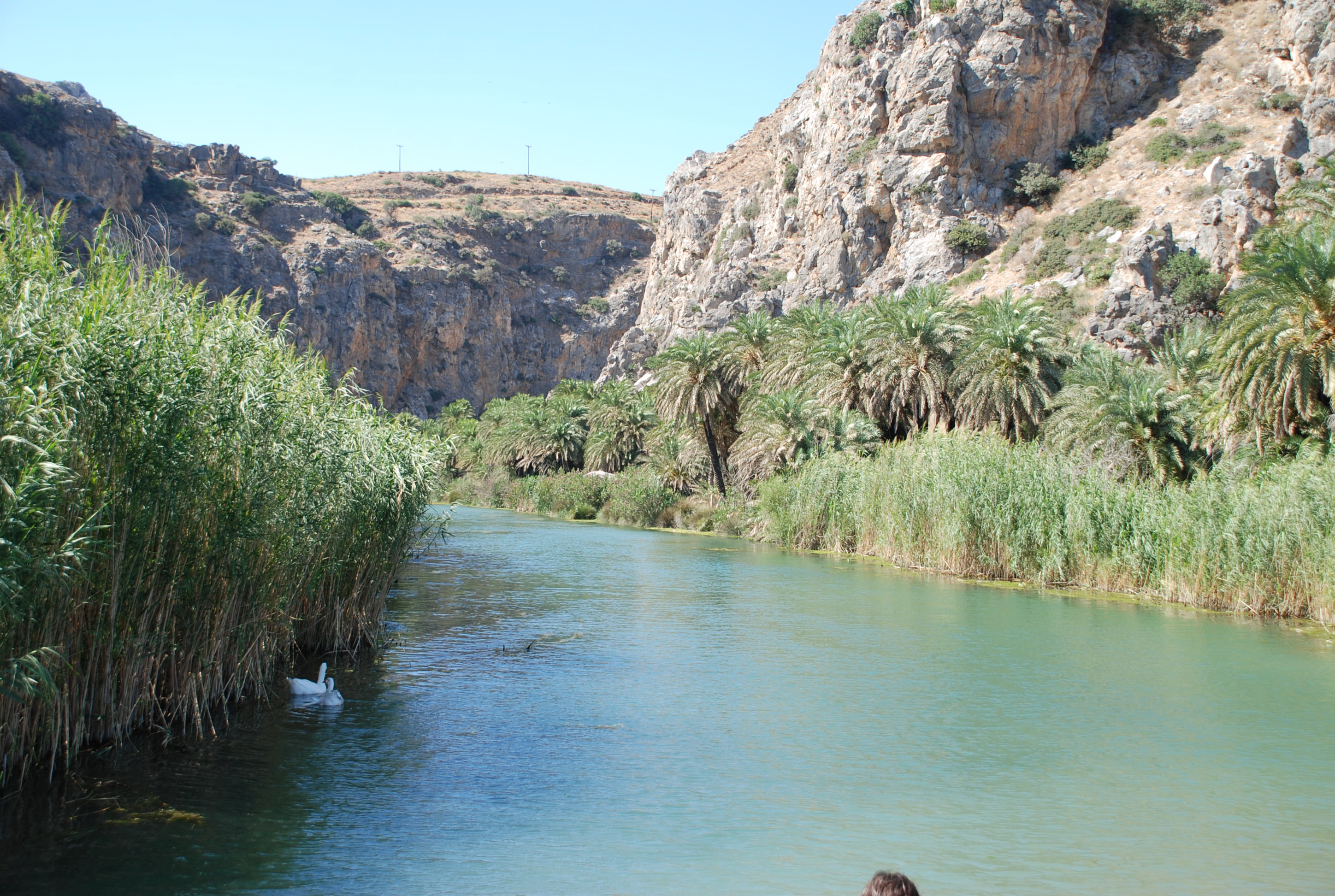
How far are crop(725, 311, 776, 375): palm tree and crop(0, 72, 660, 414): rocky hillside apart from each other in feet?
151

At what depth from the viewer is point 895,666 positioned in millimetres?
14078

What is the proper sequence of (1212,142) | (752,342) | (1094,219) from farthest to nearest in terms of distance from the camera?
(1212,142), (1094,219), (752,342)

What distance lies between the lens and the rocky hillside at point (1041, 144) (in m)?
51.7

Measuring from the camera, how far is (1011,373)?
32469 millimetres

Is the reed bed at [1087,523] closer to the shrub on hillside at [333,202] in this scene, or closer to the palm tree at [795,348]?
the palm tree at [795,348]

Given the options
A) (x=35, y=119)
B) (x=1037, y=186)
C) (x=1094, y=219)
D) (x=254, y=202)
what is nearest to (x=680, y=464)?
(x=1094, y=219)

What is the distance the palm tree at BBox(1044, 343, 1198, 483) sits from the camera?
86.8 feet

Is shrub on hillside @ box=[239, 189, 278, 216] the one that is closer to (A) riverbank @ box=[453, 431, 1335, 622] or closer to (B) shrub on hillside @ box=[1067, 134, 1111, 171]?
(B) shrub on hillside @ box=[1067, 134, 1111, 171]

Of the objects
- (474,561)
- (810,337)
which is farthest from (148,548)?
(810,337)

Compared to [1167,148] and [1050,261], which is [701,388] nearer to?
[1050,261]

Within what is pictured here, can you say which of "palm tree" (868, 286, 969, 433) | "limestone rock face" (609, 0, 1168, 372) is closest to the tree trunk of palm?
"palm tree" (868, 286, 969, 433)

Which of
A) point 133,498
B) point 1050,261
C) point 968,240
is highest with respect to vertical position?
point 968,240

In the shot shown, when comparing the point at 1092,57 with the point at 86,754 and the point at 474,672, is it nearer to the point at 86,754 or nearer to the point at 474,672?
the point at 474,672

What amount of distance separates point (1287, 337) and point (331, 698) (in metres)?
20.1
